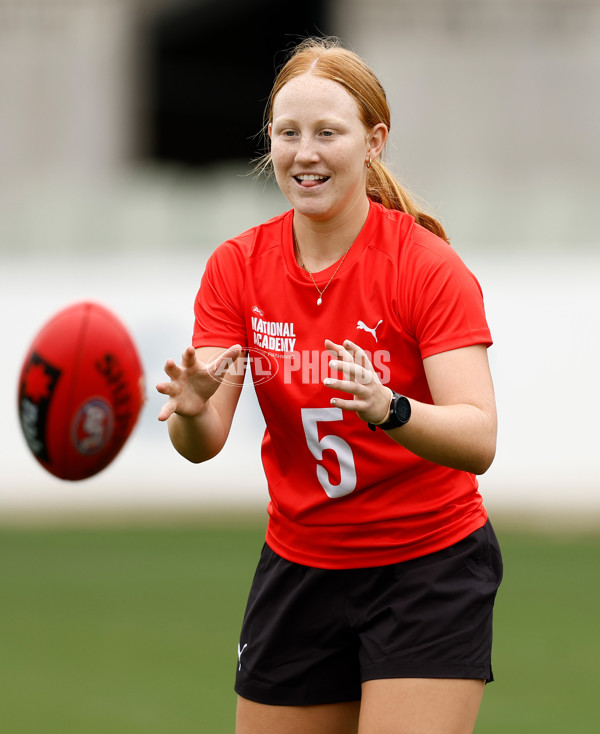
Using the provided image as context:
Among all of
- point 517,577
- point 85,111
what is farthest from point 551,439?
point 85,111

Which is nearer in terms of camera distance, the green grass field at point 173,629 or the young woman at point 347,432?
the young woman at point 347,432

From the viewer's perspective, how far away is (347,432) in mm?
3084

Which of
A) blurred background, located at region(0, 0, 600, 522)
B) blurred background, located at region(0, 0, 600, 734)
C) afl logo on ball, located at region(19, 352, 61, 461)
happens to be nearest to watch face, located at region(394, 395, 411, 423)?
afl logo on ball, located at region(19, 352, 61, 461)

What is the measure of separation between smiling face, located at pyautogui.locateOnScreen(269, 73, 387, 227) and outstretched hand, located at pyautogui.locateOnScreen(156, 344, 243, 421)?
0.41m

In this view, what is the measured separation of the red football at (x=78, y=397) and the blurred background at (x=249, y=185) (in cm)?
82

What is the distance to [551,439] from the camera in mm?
8070

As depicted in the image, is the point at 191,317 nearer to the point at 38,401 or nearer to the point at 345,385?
the point at 38,401

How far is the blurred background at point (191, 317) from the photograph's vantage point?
5719 millimetres

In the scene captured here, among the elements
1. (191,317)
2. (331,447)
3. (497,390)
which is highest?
(191,317)

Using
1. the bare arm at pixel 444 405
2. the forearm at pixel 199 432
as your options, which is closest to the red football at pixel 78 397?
the forearm at pixel 199 432

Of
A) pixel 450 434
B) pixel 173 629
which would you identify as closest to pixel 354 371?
pixel 450 434

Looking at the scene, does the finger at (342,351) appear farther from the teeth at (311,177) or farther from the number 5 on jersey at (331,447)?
the teeth at (311,177)

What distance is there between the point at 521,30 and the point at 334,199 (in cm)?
912

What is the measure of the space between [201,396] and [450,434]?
600 millimetres
